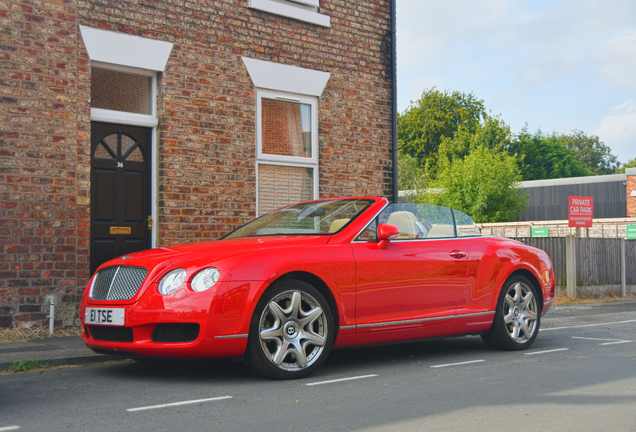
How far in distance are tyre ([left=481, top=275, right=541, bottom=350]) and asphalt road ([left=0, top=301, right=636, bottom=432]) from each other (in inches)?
5.9

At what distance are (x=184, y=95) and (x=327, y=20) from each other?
287cm

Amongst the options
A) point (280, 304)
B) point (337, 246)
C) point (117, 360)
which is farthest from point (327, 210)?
point (117, 360)

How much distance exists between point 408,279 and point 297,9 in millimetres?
5900

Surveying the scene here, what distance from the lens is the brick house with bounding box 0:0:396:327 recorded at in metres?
8.23

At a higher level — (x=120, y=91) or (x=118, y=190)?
(x=120, y=91)

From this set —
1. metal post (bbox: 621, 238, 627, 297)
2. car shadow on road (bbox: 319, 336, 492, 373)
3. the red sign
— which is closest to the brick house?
car shadow on road (bbox: 319, 336, 492, 373)

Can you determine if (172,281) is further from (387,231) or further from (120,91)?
(120,91)

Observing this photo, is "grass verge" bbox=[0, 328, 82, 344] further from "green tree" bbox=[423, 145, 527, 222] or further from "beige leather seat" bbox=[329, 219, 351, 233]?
"green tree" bbox=[423, 145, 527, 222]

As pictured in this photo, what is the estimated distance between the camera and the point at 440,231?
6.98 meters

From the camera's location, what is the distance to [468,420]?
4.29 metres

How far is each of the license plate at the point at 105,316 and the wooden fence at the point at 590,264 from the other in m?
13.3

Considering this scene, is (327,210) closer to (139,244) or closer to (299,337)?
(299,337)

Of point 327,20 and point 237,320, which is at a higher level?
point 327,20

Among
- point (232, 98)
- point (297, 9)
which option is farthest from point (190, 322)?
point (297, 9)
